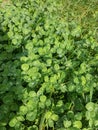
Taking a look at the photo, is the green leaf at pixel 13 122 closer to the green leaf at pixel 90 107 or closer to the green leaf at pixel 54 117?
the green leaf at pixel 54 117

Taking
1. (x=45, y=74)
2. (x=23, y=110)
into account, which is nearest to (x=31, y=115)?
(x=23, y=110)

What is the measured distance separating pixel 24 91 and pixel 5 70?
0.37 meters

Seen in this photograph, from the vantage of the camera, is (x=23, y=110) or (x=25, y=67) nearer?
(x=23, y=110)

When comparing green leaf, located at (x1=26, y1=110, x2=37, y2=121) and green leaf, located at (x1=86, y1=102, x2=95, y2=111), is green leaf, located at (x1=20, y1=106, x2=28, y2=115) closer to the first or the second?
green leaf, located at (x1=26, y1=110, x2=37, y2=121)

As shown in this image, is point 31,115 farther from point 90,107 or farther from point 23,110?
point 90,107

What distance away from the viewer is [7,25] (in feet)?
11.2

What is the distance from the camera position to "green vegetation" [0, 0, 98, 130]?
2.27m

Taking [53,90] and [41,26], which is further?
[41,26]

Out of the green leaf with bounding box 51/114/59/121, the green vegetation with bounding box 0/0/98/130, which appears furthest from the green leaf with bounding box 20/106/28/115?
the green leaf with bounding box 51/114/59/121

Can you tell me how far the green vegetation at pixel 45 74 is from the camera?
2.27 metres

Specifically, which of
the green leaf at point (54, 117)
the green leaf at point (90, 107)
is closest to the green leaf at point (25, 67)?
the green leaf at point (54, 117)

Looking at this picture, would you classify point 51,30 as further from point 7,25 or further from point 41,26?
point 7,25

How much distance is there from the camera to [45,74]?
8.38 feet

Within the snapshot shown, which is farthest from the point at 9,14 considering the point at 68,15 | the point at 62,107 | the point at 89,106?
the point at 89,106
